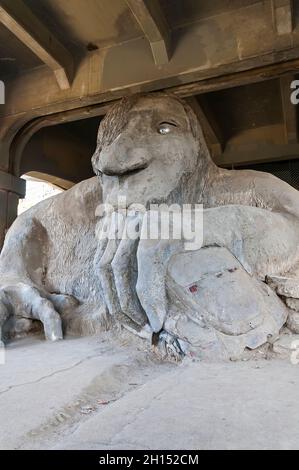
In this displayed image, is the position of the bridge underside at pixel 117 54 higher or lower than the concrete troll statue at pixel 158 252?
higher

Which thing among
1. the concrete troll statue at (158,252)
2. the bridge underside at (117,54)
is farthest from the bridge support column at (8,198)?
the concrete troll statue at (158,252)

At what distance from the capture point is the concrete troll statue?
1436 mm

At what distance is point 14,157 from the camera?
334 cm

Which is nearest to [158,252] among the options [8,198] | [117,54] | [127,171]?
[127,171]

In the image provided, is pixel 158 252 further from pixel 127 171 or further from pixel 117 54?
pixel 117 54

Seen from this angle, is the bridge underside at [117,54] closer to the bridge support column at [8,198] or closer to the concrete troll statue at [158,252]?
the bridge support column at [8,198]

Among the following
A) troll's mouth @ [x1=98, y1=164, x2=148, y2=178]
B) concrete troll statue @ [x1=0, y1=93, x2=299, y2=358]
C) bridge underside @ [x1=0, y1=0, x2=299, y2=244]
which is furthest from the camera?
bridge underside @ [x1=0, y1=0, x2=299, y2=244]

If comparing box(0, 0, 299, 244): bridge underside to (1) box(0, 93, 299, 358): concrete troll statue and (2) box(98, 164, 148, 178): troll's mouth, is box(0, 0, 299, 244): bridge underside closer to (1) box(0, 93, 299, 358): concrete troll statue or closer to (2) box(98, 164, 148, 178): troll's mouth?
(1) box(0, 93, 299, 358): concrete troll statue

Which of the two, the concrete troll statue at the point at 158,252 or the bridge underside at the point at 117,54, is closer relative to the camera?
the concrete troll statue at the point at 158,252

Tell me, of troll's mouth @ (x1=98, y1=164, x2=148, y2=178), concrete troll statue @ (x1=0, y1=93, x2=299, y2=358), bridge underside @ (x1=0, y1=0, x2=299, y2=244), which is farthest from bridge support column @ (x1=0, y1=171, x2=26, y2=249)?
troll's mouth @ (x1=98, y1=164, x2=148, y2=178)

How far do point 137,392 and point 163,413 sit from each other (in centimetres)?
21

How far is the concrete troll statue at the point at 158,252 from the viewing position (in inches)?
56.5

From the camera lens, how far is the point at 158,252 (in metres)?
1.45

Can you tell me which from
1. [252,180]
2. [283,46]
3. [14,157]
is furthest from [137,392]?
[14,157]
